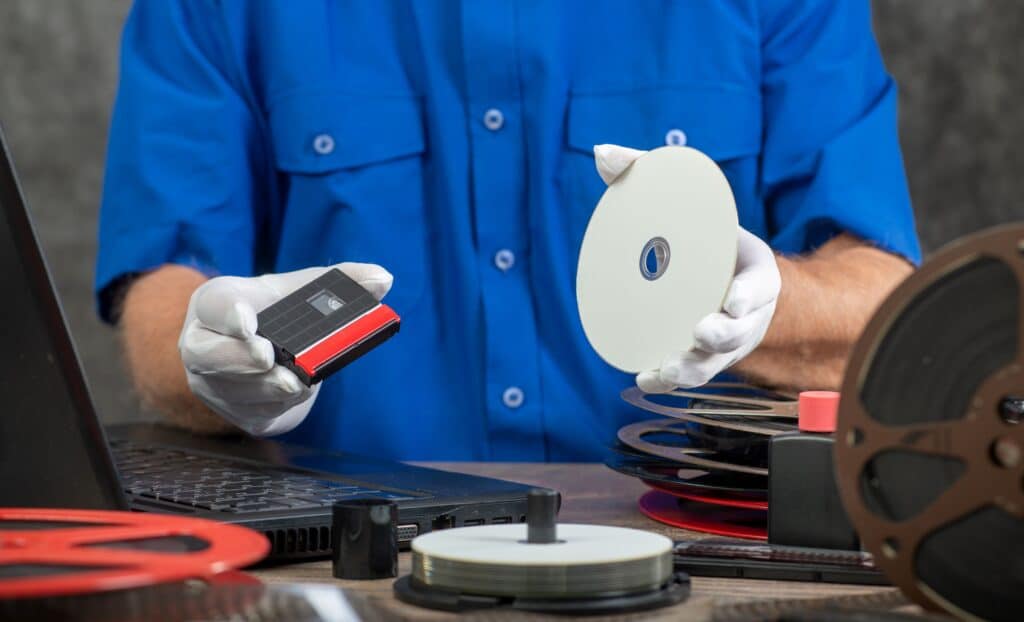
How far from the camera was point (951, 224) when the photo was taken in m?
2.18

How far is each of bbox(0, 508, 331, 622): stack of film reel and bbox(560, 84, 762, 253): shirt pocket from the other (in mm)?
1010

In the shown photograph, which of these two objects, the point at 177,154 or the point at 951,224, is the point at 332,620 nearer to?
the point at 177,154

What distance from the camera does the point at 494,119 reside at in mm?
1574

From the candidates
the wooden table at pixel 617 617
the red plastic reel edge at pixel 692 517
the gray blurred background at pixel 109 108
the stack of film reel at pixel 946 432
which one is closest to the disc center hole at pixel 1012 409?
the stack of film reel at pixel 946 432

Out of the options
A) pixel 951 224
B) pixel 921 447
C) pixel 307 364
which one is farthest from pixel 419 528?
pixel 951 224

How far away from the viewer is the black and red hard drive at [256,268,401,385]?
0.93 m

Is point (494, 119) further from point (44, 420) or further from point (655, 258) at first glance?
point (44, 420)

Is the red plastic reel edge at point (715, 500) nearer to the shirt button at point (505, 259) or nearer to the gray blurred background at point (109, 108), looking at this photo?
the shirt button at point (505, 259)

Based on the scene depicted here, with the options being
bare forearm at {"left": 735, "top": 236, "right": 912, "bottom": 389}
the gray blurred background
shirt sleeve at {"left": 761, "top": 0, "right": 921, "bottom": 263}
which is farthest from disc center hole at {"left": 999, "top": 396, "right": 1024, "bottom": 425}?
the gray blurred background

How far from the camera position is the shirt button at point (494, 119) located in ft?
5.16

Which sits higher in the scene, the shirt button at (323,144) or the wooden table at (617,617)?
the shirt button at (323,144)

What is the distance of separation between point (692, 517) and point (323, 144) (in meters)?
0.86

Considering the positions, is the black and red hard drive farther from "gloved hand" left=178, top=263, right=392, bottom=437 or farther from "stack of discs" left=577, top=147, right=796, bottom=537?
"stack of discs" left=577, top=147, right=796, bottom=537

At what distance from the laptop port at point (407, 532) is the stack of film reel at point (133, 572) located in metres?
0.16
